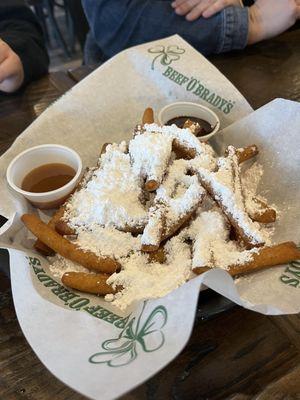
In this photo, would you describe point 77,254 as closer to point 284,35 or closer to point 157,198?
point 157,198

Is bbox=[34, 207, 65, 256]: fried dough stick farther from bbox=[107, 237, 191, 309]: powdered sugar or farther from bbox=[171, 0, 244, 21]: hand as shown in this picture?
bbox=[171, 0, 244, 21]: hand

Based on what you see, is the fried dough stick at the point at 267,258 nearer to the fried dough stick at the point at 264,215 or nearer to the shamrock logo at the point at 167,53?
the fried dough stick at the point at 264,215

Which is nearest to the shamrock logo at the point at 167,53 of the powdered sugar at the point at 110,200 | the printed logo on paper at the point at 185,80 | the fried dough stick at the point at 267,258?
the printed logo on paper at the point at 185,80

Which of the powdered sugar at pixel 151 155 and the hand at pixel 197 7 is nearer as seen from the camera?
the powdered sugar at pixel 151 155

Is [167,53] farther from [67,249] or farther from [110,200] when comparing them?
[67,249]

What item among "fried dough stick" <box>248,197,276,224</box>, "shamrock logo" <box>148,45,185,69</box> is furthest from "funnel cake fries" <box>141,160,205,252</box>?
"shamrock logo" <box>148,45,185,69</box>

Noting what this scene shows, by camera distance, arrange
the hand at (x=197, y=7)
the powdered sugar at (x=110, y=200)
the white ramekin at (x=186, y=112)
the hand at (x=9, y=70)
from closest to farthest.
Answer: the powdered sugar at (x=110, y=200) < the white ramekin at (x=186, y=112) < the hand at (x=9, y=70) < the hand at (x=197, y=7)
